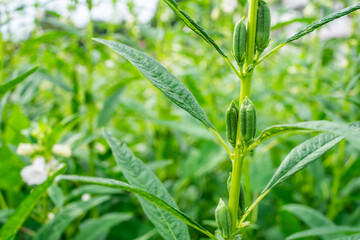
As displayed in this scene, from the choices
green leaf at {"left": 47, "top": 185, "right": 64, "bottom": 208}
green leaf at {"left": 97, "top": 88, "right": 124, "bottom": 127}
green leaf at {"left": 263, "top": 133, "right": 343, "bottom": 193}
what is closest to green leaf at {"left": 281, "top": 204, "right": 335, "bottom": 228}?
green leaf at {"left": 263, "top": 133, "right": 343, "bottom": 193}

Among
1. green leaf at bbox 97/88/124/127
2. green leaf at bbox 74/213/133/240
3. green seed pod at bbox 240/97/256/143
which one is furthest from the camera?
green leaf at bbox 97/88/124/127

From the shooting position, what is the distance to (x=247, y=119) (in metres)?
0.60

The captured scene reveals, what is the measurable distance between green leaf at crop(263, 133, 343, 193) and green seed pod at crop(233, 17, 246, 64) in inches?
8.4

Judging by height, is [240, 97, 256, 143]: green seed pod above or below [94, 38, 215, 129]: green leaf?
below

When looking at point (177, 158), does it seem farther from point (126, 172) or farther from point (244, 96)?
point (244, 96)

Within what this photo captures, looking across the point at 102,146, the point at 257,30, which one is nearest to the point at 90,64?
the point at 102,146

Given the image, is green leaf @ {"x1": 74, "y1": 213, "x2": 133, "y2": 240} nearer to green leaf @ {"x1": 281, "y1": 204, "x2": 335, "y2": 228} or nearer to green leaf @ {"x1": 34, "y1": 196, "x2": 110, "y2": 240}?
green leaf @ {"x1": 34, "y1": 196, "x2": 110, "y2": 240}

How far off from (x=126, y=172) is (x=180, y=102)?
9.1 inches

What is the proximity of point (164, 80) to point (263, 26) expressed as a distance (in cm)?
21

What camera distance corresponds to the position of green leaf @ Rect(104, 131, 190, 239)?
74cm

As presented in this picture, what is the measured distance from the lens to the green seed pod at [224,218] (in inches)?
24.5

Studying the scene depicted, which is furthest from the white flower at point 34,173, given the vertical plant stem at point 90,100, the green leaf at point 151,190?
the green leaf at point 151,190

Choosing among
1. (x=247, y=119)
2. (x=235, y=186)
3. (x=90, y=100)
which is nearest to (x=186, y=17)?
(x=247, y=119)

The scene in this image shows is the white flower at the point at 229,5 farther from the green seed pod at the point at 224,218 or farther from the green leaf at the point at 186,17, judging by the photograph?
the green seed pod at the point at 224,218
